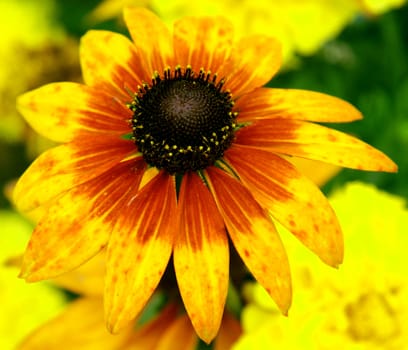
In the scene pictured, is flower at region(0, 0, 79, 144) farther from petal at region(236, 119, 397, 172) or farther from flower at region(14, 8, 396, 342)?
petal at region(236, 119, 397, 172)

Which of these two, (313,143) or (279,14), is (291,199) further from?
(279,14)

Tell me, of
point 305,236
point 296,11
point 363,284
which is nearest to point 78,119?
point 305,236

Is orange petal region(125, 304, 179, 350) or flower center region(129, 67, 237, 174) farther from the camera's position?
orange petal region(125, 304, 179, 350)

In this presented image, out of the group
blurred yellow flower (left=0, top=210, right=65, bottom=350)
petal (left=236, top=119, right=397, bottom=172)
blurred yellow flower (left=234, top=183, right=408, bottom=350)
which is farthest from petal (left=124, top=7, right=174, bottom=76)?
blurred yellow flower (left=0, top=210, right=65, bottom=350)

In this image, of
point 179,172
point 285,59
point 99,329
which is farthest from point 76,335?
point 285,59

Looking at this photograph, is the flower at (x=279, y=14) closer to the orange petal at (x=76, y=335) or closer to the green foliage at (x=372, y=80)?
the green foliage at (x=372, y=80)

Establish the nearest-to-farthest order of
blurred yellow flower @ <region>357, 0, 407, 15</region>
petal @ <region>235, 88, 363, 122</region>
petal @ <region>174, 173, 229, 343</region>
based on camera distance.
Answer: petal @ <region>174, 173, 229, 343</region> < petal @ <region>235, 88, 363, 122</region> < blurred yellow flower @ <region>357, 0, 407, 15</region>

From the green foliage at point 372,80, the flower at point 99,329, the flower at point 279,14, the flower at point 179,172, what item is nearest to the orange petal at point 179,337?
the flower at point 99,329
